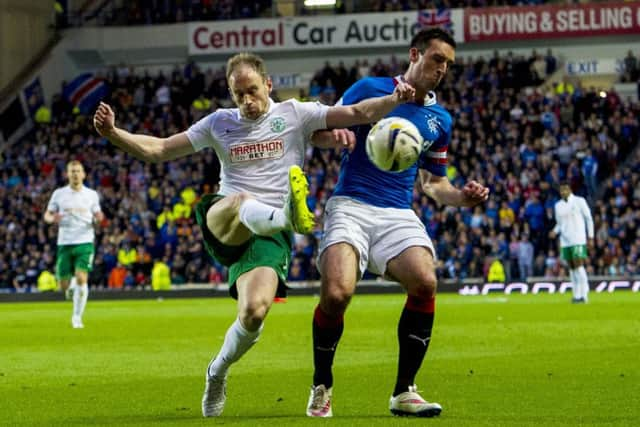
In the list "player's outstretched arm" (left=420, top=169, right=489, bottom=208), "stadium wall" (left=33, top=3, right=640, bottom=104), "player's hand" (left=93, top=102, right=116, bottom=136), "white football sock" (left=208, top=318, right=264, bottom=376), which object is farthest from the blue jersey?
"stadium wall" (left=33, top=3, right=640, bottom=104)

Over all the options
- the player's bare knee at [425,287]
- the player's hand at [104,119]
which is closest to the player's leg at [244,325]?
the player's bare knee at [425,287]

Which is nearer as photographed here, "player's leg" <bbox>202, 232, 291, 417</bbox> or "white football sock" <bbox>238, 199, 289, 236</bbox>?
"white football sock" <bbox>238, 199, 289, 236</bbox>

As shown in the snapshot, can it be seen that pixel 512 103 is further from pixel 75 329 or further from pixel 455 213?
pixel 75 329

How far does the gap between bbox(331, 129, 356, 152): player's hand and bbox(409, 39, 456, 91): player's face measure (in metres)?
0.65

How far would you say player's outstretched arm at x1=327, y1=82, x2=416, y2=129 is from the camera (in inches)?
299

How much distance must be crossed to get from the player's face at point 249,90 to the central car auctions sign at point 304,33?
35366mm

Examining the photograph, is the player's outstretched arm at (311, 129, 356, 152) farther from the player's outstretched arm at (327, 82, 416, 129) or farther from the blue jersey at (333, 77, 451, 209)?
the blue jersey at (333, 77, 451, 209)

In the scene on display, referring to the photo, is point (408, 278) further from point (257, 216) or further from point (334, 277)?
point (257, 216)

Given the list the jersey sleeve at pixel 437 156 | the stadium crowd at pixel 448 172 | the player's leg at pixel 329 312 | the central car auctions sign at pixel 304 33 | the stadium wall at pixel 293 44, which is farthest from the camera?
the central car auctions sign at pixel 304 33

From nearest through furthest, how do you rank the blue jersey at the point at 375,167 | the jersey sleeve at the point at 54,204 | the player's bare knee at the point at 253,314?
the player's bare knee at the point at 253,314 < the blue jersey at the point at 375,167 < the jersey sleeve at the point at 54,204

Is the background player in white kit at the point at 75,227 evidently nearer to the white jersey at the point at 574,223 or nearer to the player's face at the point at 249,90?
the white jersey at the point at 574,223

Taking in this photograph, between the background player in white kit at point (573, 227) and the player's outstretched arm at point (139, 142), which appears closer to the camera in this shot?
the player's outstretched arm at point (139, 142)

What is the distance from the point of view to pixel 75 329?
1864 cm

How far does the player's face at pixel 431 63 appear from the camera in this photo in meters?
8.29
